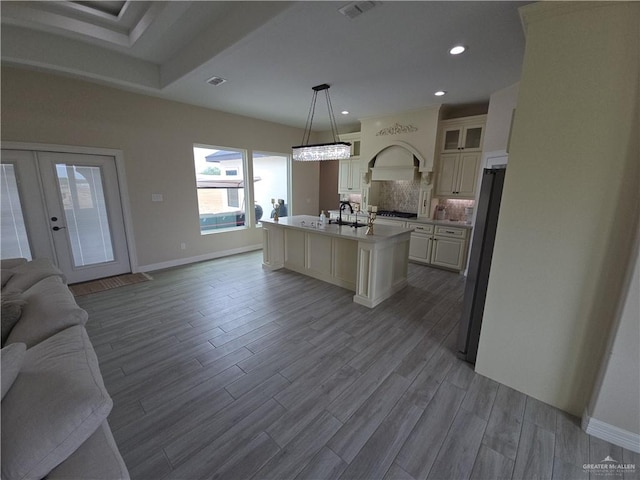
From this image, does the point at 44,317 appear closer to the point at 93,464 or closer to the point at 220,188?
the point at 93,464

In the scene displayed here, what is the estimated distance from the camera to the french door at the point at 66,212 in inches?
135

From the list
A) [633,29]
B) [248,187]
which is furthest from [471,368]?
[248,187]

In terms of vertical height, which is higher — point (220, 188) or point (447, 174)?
point (447, 174)

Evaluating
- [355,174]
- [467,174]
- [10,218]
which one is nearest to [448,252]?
[467,174]

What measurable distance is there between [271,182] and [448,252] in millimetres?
4695

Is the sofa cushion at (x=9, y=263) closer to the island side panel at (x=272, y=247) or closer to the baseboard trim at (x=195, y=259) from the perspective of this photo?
the baseboard trim at (x=195, y=259)

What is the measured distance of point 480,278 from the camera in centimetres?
234

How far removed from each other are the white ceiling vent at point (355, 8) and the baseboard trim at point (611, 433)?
3198mm

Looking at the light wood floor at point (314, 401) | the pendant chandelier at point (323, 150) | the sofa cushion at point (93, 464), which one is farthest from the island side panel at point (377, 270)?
the sofa cushion at point (93, 464)

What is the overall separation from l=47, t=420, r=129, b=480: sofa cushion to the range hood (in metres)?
5.22

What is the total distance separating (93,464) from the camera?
92 centimetres

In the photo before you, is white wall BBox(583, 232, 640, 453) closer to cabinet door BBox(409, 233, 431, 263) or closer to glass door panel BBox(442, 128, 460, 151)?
cabinet door BBox(409, 233, 431, 263)

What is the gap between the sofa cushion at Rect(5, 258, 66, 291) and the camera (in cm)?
211

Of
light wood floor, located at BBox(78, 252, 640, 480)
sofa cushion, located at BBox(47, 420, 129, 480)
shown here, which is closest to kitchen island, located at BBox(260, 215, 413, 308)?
light wood floor, located at BBox(78, 252, 640, 480)
